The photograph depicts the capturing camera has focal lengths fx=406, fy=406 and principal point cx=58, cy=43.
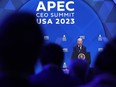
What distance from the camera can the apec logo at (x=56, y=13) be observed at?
15.5 ft

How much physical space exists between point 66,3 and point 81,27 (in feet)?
1.11

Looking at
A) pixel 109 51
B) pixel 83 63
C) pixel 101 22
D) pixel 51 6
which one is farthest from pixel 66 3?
pixel 109 51

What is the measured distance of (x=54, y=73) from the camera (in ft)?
4.65

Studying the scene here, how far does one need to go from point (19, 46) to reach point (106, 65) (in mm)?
357

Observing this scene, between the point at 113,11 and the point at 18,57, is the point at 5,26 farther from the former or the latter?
the point at 113,11

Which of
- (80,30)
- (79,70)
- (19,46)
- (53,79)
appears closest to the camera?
(19,46)

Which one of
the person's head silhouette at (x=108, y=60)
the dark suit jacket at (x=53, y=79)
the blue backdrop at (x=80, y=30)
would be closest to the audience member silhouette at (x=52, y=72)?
the dark suit jacket at (x=53, y=79)

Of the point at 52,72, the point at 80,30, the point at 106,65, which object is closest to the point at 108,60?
the point at 106,65

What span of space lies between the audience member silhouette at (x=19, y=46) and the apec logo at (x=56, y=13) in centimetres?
351

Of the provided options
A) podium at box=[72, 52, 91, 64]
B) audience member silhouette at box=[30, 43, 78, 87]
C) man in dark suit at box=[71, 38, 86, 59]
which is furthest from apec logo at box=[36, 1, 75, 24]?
audience member silhouette at box=[30, 43, 78, 87]

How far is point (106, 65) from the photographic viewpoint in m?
1.43

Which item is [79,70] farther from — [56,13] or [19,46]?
[56,13]

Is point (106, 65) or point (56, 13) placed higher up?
point (56, 13)

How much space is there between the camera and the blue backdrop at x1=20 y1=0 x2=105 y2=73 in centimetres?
475
